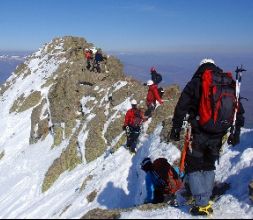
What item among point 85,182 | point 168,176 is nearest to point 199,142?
point 168,176

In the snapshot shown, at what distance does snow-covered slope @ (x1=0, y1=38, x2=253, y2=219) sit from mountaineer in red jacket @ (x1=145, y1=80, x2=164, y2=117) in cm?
60

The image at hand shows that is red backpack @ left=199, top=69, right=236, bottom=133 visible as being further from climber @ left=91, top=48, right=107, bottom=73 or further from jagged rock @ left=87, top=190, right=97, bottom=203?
climber @ left=91, top=48, right=107, bottom=73

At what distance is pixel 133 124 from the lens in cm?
2089

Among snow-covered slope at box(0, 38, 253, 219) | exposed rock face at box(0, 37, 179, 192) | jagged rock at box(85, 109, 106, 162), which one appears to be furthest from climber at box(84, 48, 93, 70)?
jagged rock at box(85, 109, 106, 162)

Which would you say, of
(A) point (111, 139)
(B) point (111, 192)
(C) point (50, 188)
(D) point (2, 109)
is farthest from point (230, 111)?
(D) point (2, 109)

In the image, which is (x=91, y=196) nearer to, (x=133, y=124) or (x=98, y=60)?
(x=133, y=124)

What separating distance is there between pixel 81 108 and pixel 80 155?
7.62 m

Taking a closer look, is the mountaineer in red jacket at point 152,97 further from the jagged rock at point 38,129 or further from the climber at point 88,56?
the climber at point 88,56

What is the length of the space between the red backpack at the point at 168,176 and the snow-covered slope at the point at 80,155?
157 centimetres

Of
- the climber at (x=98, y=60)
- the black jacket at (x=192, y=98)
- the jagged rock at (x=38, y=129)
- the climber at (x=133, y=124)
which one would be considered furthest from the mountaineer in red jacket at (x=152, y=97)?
the jagged rock at (x=38, y=129)

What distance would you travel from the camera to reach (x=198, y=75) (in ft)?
29.4

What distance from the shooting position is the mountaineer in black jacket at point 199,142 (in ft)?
29.3

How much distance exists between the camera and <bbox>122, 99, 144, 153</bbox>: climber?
813 inches

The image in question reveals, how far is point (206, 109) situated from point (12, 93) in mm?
51274
